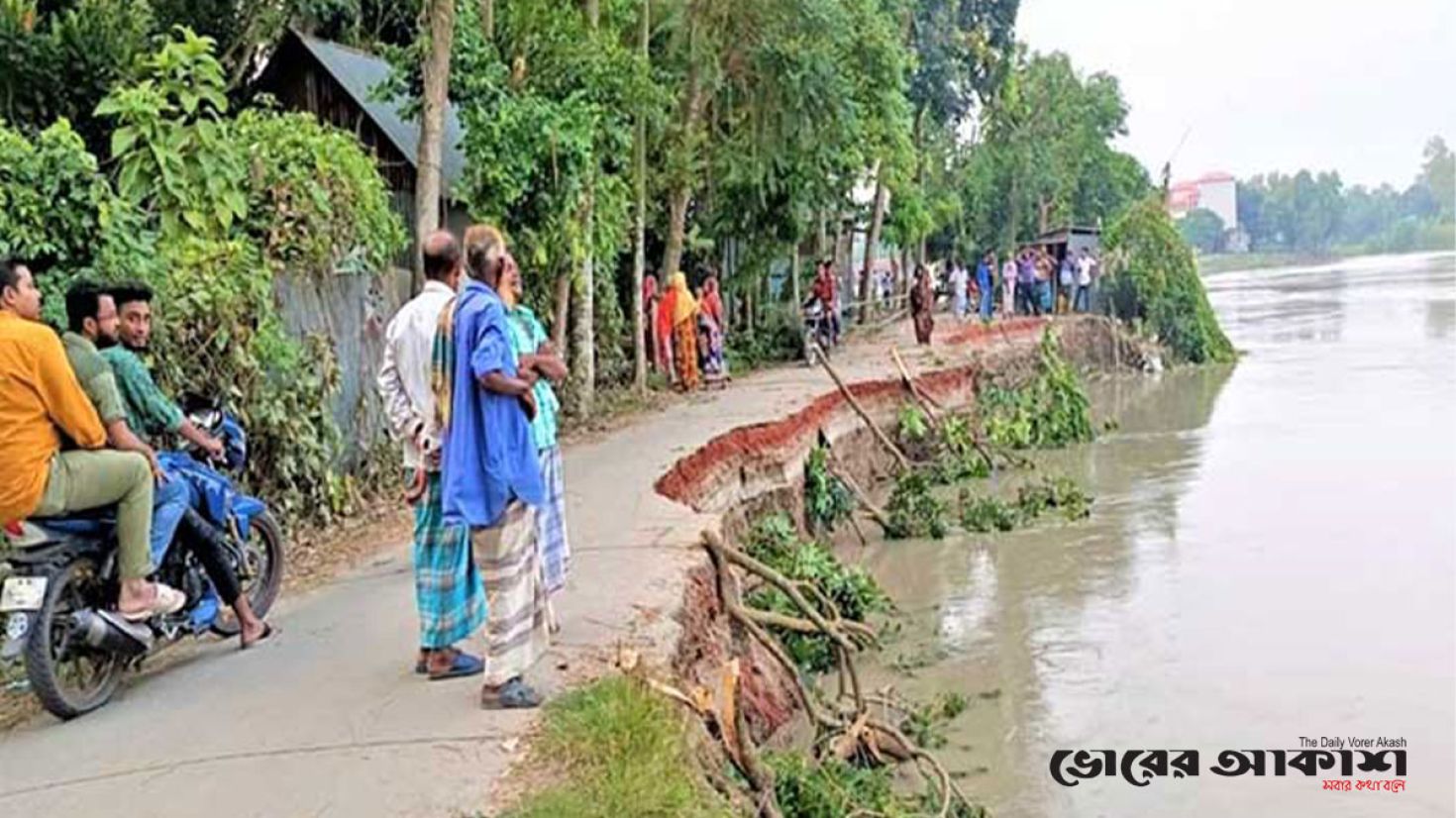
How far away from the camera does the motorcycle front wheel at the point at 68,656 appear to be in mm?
5152

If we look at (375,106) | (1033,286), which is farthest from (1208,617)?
(1033,286)

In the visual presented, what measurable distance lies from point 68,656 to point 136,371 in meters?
1.22

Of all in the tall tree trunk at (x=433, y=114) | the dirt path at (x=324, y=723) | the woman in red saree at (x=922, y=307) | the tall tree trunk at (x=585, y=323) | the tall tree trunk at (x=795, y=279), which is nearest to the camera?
the dirt path at (x=324, y=723)

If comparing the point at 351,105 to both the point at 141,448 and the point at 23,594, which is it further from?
the point at 23,594

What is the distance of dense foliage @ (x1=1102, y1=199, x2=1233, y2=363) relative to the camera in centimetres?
A: 3428

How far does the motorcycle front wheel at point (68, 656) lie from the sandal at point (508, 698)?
64.8 inches

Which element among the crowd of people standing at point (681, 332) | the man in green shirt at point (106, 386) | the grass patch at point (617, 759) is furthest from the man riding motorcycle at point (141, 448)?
the crowd of people standing at point (681, 332)

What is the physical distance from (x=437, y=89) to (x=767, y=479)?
4.83m

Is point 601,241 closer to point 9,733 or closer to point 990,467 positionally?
point 990,467

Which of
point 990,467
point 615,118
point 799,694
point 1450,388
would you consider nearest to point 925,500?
point 990,467

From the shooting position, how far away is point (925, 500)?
15.3m

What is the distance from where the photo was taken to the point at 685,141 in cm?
1698

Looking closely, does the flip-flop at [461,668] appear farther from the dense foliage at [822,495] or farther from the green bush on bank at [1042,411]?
the green bush on bank at [1042,411]

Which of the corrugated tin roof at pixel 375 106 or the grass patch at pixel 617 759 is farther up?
the corrugated tin roof at pixel 375 106
